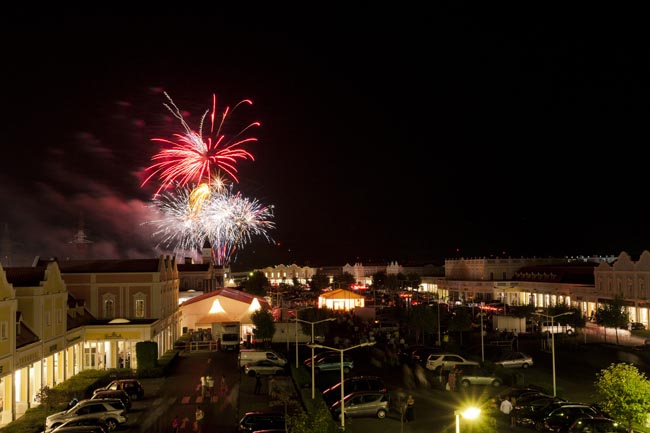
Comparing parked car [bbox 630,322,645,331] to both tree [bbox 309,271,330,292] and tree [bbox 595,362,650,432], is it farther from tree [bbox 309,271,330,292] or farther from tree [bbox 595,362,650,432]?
tree [bbox 309,271,330,292]

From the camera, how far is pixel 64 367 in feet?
113

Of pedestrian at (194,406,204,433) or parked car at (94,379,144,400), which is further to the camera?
parked car at (94,379,144,400)

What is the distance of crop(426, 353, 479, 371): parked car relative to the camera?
120 ft

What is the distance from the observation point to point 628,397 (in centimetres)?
2173

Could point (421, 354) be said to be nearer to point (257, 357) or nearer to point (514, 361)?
point (514, 361)

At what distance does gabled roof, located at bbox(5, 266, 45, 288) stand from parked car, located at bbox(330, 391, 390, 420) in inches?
637

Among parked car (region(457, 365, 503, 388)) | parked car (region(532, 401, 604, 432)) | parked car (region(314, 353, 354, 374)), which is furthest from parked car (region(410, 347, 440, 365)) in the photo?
parked car (region(532, 401, 604, 432))

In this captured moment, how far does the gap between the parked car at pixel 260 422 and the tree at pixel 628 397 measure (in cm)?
1149

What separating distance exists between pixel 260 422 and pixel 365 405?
5028mm

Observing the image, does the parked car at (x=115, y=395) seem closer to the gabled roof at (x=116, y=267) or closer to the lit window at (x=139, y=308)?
the lit window at (x=139, y=308)

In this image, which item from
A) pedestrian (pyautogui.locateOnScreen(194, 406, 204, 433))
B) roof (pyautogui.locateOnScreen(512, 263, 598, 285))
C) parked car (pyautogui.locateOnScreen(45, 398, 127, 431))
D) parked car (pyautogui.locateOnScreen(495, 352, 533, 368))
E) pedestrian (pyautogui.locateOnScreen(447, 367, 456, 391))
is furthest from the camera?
roof (pyautogui.locateOnScreen(512, 263, 598, 285))

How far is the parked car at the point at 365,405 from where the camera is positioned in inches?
1054

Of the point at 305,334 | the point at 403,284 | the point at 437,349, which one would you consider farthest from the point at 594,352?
the point at 403,284

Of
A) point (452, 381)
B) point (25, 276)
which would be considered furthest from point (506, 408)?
point (25, 276)
